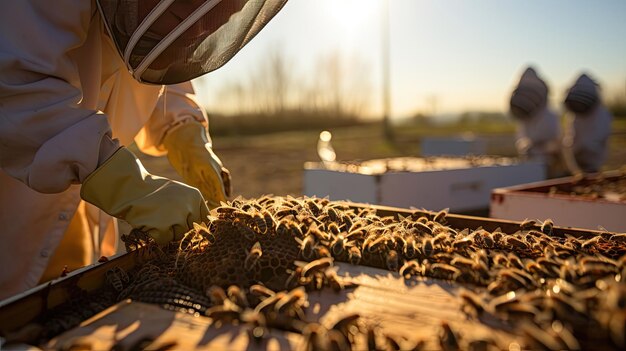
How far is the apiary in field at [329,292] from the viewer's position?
3.97ft

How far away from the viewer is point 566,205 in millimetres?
3535

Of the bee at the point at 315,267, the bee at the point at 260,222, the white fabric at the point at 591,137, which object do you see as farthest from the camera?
the white fabric at the point at 591,137

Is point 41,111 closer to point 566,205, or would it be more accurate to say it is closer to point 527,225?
point 527,225

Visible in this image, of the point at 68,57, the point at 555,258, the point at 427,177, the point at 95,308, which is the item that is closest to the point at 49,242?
the point at 68,57

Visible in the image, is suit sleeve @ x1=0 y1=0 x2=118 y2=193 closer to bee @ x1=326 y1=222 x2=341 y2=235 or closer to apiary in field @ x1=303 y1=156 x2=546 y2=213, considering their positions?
bee @ x1=326 y1=222 x2=341 y2=235

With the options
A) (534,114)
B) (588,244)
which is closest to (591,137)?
(534,114)

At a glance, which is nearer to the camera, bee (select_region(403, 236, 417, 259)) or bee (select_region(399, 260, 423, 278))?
bee (select_region(399, 260, 423, 278))

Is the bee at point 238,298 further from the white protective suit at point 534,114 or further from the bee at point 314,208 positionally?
the white protective suit at point 534,114

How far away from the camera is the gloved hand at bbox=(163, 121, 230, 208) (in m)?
3.08

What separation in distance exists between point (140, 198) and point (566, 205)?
3086 millimetres

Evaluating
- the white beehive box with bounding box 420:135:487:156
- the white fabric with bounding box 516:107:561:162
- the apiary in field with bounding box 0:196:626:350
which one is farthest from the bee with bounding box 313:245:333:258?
the white beehive box with bounding box 420:135:487:156

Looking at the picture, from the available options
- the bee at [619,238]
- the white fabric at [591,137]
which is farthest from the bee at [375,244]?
the white fabric at [591,137]

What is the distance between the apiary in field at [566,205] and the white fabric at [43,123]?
3.03 metres

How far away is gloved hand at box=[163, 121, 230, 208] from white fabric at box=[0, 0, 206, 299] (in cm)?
74
